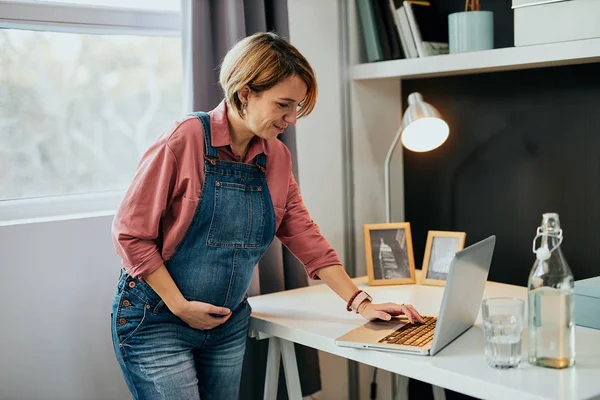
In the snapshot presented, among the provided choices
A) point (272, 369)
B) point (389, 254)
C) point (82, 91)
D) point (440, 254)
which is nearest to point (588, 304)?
point (440, 254)

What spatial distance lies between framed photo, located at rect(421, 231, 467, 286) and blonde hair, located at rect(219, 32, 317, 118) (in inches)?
29.9

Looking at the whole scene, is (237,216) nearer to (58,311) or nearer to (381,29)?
(58,311)

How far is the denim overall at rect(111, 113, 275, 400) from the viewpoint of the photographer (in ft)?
5.74

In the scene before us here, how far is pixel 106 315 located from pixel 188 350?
479 mm

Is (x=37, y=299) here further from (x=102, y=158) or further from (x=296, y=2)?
(x=296, y=2)

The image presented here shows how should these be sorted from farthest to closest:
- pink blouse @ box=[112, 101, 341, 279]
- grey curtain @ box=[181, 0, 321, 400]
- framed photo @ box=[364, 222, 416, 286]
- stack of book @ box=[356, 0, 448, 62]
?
stack of book @ box=[356, 0, 448, 62]
framed photo @ box=[364, 222, 416, 286]
grey curtain @ box=[181, 0, 321, 400]
pink blouse @ box=[112, 101, 341, 279]

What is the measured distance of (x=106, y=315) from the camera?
7.20ft

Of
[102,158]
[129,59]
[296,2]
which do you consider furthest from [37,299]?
[296,2]

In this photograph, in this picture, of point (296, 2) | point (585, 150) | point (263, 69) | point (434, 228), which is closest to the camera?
point (263, 69)

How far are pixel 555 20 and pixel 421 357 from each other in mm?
988

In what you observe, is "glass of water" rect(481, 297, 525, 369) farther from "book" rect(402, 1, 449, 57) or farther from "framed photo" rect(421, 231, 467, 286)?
"book" rect(402, 1, 449, 57)

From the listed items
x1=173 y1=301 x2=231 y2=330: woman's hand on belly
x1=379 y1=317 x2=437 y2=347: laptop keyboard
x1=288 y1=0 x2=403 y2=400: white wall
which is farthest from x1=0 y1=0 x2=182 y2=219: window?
x1=379 y1=317 x2=437 y2=347: laptop keyboard

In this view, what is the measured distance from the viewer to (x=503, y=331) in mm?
1513

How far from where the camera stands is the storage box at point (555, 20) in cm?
199
